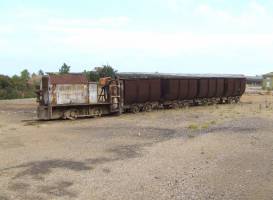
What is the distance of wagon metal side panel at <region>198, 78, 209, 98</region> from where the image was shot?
128 feet

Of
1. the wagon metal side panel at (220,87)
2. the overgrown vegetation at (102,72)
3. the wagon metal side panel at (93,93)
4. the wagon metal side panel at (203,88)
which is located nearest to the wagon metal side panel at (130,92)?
the wagon metal side panel at (93,93)

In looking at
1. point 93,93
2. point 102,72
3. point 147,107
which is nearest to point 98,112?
point 93,93

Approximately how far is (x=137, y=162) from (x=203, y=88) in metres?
27.0

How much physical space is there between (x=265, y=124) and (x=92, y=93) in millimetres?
10799

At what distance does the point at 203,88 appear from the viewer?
129 ft

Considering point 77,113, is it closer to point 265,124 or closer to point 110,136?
point 110,136

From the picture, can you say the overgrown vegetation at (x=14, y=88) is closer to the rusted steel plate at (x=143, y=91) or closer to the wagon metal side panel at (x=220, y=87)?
the wagon metal side panel at (x=220, y=87)

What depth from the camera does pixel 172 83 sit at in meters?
35.5

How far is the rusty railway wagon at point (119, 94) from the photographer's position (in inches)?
1050

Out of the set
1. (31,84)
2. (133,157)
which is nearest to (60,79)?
(133,157)

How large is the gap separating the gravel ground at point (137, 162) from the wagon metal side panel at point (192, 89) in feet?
48.8

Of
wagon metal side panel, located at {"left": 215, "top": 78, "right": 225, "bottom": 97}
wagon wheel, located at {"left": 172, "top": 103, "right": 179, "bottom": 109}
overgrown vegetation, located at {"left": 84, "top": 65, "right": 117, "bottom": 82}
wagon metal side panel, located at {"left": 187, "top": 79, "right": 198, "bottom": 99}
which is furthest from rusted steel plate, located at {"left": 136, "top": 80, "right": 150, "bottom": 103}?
overgrown vegetation, located at {"left": 84, "top": 65, "right": 117, "bottom": 82}

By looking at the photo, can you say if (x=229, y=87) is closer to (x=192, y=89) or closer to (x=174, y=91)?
(x=192, y=89)

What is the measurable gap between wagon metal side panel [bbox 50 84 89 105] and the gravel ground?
151 inches
